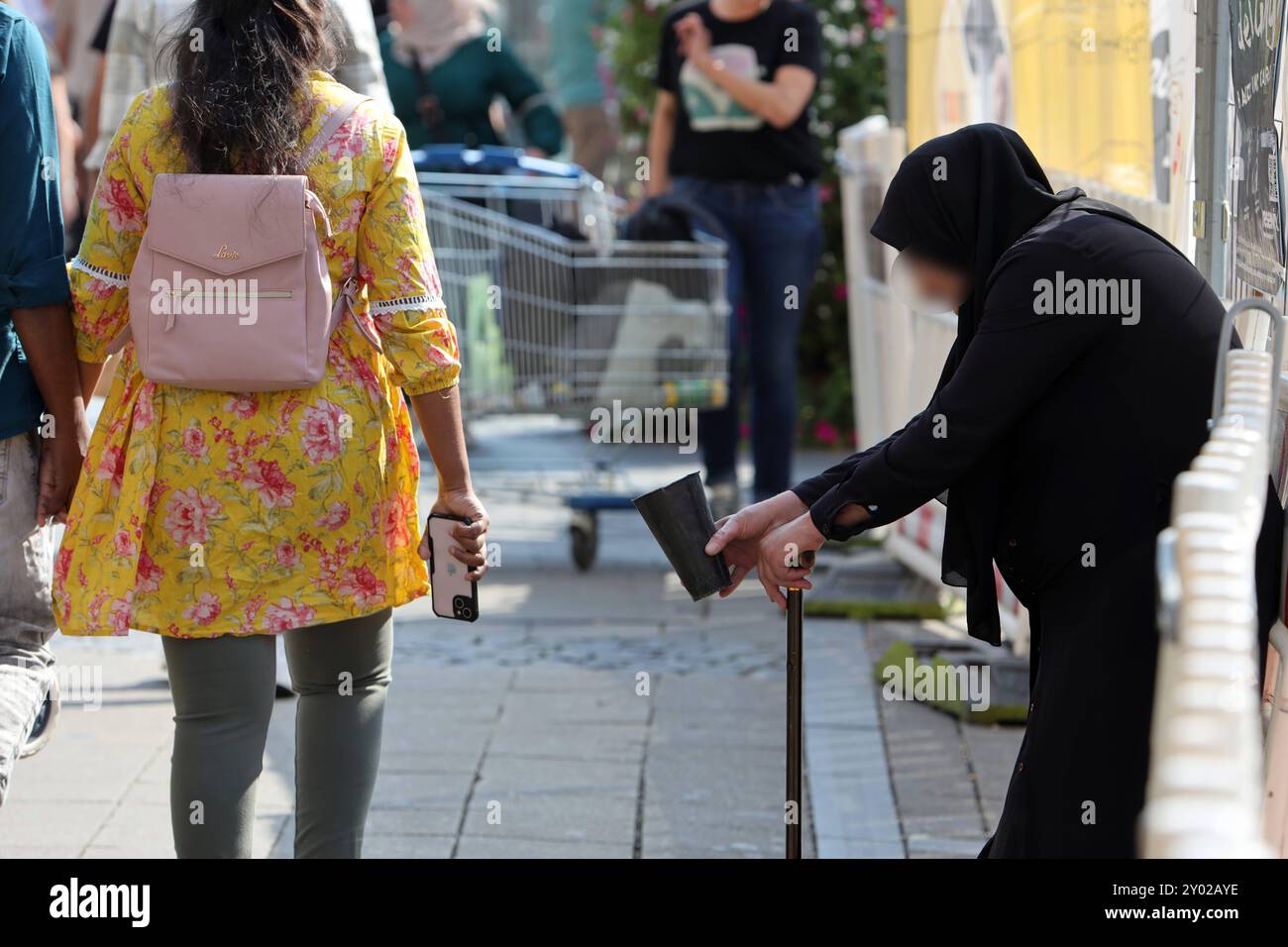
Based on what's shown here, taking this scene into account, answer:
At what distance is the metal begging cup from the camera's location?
2979 mm

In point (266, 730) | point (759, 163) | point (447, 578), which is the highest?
point (759, 163)

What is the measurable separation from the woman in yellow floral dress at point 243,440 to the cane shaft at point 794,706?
2.19 ft

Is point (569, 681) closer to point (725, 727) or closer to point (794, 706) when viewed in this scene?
point (725, 727)

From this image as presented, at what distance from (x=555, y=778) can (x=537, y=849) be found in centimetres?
55

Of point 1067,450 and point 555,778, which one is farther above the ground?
point 1067,450

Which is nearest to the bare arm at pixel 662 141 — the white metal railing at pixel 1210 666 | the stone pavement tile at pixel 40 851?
the stone pavement tile at pixel 40 851

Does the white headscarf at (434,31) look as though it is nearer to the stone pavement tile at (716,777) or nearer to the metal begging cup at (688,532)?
the stone pavement tile at (716,777)

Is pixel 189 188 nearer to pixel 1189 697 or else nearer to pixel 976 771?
pixel 1189 697

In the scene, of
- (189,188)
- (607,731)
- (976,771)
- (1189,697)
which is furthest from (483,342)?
(1189,697)

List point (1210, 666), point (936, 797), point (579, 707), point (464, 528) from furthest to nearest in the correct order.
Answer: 1. point (579, 707)
2. point (936, 797)
3. point (464, 528)
4. point (1210, 666)

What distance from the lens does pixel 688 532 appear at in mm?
2992

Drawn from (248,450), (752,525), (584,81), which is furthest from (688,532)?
(584,81)

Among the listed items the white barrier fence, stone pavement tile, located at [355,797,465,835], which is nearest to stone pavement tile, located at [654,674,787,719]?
stone pavement tile, located at [355,797,465,835]

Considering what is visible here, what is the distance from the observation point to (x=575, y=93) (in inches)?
461
